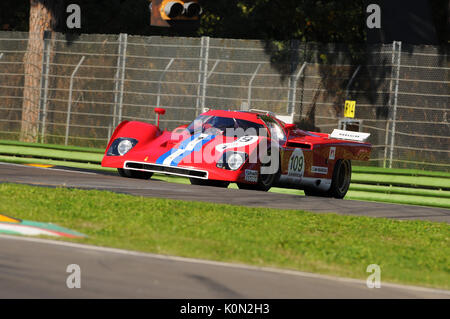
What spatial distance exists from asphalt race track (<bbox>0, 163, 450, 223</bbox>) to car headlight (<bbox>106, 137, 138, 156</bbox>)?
0.41 m

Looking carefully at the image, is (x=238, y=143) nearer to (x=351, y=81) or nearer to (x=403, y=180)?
(x=403, y=180)

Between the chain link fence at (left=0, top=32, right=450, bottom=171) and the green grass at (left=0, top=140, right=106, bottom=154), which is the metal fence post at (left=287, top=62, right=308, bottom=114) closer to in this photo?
the chain link fence at (left=0, top=32, right=450, bottom=171)

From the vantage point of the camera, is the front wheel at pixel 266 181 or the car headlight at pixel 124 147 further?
the car headlight at pixel 124 147

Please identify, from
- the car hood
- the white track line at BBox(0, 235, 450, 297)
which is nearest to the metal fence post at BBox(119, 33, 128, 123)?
the car hood

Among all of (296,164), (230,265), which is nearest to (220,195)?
(296,164)

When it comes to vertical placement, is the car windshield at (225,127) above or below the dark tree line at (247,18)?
below

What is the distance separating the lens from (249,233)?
8.77 meters

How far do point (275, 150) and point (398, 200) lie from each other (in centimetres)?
406

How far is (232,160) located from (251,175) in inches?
16.3

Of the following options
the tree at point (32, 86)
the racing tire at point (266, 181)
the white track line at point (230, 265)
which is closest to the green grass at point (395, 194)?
the racing tire at point (266, 181)

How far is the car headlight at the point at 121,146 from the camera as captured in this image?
1336cm

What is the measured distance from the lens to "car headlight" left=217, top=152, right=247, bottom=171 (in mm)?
12570

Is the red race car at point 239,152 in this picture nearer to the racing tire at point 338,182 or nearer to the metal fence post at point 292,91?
the racing tire at point 338,182

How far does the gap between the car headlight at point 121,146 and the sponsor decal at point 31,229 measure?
509 cm
